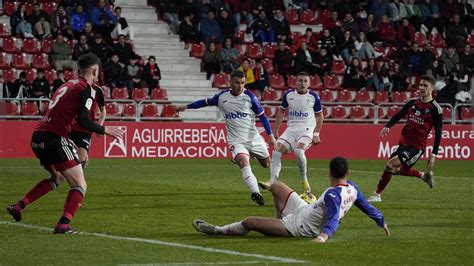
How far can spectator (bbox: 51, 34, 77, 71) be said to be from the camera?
115 feet

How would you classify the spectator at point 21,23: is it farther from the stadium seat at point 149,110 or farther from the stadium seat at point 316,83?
the stadium seat at point 316,83

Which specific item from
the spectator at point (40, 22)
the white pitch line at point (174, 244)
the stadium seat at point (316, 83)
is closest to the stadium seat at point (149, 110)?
the spectator at point (40, 22)

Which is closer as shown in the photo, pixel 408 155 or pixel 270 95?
pixel 408 155

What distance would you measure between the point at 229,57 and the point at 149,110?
4.68 metres

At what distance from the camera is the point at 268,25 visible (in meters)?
39.7

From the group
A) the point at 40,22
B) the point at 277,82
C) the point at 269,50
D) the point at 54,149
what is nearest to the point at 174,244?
the point at 54,149

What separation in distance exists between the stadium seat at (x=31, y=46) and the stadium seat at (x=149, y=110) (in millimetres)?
4313

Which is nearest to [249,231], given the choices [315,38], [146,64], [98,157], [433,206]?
[433,206]

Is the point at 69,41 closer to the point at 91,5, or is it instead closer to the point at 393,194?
the point at 91,5

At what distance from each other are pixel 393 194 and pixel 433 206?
109 inches

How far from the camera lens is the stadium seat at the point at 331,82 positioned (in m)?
38.8

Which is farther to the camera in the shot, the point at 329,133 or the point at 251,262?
the point at 329,133

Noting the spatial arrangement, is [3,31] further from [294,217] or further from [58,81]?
[294,217]

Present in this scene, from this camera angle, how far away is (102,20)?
36531 millimetres
